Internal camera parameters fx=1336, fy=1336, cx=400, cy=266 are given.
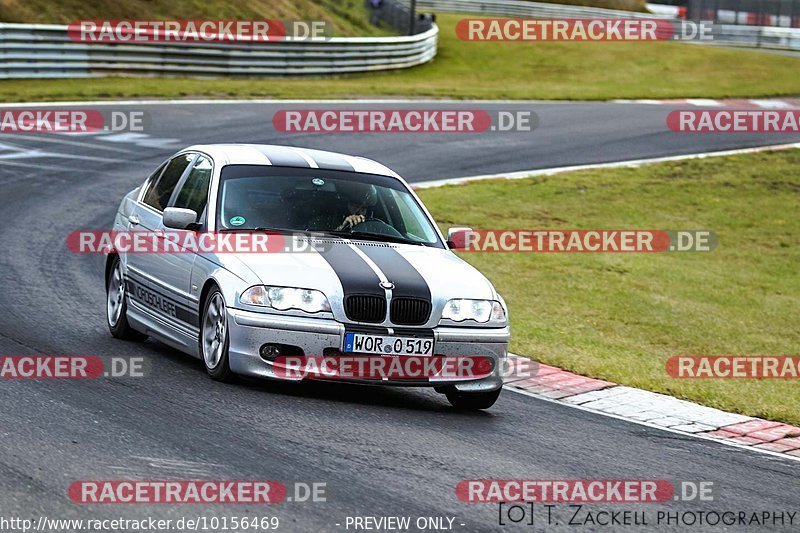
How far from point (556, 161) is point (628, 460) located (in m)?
16.4

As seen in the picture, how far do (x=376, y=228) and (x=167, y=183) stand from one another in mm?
1855

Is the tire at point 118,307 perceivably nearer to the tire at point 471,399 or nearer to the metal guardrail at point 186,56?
the tire at point 471,399

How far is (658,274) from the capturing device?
15984mm

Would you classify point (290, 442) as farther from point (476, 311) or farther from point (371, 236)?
point (371, 236)

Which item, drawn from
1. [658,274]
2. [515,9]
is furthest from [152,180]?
[515,9]

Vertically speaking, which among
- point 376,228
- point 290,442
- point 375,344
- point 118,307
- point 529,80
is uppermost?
point 376,228

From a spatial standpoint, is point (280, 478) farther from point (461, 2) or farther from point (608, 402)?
point (461, 2)

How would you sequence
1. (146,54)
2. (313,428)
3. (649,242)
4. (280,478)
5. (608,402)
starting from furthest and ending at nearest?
(146,54) < (649,242) < (608,402) < (313,428) < (280,478)

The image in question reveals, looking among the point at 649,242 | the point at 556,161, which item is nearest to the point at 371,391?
the point at 649,242

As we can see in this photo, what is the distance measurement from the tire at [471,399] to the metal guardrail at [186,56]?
68.2 feet

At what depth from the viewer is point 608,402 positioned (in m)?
9.49

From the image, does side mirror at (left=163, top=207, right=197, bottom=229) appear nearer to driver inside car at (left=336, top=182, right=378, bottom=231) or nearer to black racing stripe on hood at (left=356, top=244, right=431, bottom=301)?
driver inside car at (left=336, top=182, right=378, bottom=231)

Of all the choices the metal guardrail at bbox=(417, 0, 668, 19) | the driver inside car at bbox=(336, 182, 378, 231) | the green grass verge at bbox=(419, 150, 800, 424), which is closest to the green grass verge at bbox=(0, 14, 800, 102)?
the green grass verge at bbox=(419, 150, 800, 424)

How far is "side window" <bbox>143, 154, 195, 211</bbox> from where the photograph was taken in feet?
32.9
